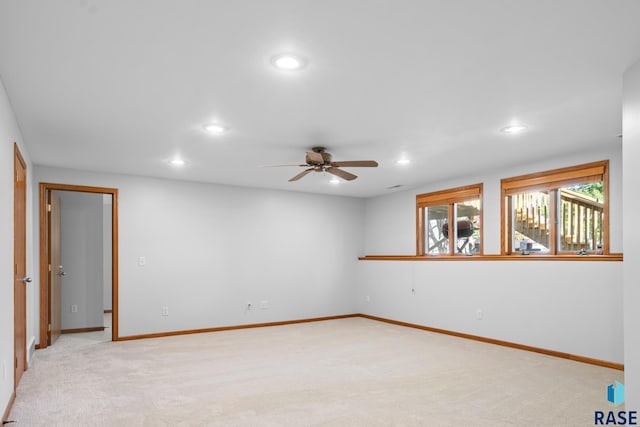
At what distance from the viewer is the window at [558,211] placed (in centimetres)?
490

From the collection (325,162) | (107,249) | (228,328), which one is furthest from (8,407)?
(107,249)

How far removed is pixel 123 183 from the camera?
6242 mm

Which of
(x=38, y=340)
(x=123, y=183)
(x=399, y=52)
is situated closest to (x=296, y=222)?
(x=123, y=183)

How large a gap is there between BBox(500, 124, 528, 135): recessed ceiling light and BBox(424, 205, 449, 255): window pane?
292 cm

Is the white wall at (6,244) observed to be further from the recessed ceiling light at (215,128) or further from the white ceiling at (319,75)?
the recessed ceiling light at (215,128)

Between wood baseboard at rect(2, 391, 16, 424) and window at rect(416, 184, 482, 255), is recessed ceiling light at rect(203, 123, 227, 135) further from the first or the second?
window at rect(416, 184, 482, 255)

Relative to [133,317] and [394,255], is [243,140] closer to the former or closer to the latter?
[133,317]

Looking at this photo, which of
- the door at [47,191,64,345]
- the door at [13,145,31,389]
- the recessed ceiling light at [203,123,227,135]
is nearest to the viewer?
the door at [13,145,31,389]

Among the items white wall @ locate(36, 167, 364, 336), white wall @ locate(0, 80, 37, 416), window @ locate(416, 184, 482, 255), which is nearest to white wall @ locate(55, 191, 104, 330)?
white wall @ locate(36, 167, 364, 336)

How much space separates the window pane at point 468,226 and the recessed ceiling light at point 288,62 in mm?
4386

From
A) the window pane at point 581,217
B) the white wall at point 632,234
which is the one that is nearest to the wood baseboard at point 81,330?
the window pane at point 581,217

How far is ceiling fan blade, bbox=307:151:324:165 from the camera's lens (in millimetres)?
4367

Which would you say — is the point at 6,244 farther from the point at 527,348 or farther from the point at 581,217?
the point at 581,217

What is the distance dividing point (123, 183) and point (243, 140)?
270 centimetres
